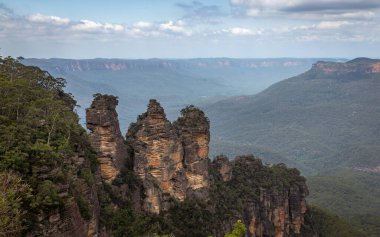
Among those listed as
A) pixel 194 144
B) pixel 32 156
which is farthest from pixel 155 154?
pixel 32 156

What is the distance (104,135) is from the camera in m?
37.6

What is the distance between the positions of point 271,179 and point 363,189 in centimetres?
8044

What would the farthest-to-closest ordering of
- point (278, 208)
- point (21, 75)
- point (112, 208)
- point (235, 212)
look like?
point (278, 208)
point (235, 212)
point (21, 75)
point (112, 208)

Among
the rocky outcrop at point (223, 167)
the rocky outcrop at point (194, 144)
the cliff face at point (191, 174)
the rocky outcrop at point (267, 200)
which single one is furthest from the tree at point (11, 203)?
the rocky outcrop at point (223, 167)

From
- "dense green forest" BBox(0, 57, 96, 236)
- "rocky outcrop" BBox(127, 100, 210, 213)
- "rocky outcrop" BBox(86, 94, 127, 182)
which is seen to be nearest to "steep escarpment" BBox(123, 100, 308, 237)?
"rocky outcrop" BBox(127, 100, 210, 213)

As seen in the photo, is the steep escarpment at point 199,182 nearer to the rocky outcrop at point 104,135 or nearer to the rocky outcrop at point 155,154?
the rocky outcrop at point 155,154

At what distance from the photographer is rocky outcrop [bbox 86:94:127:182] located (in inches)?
1465

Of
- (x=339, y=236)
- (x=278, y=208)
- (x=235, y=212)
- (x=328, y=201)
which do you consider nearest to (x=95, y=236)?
(x=235, y=212)

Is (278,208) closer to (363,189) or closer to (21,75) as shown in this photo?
(21,75)

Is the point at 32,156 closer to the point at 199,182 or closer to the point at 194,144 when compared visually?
the point at 194,144

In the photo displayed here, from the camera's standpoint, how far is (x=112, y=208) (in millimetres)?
33438

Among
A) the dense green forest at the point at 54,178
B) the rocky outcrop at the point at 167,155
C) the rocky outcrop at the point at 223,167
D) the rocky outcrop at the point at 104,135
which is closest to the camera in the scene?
the dense green forest at the point at 54,178

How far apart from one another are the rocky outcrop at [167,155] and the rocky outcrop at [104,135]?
3.32m

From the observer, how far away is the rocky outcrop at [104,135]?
37219 millimetres
